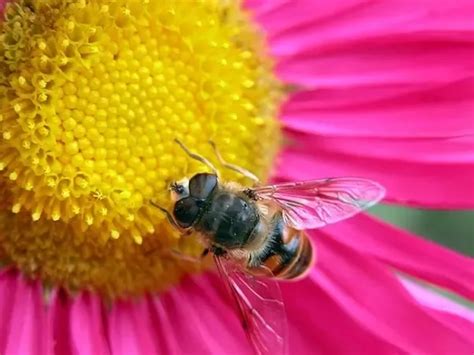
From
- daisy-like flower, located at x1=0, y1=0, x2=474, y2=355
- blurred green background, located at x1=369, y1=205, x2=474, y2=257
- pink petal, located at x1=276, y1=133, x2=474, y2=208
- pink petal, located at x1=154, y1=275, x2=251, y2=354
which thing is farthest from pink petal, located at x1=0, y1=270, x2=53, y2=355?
blurred green background, located at x1=369, y1=205, x2=474, y2=257

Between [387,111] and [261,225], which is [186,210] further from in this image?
[387,111]

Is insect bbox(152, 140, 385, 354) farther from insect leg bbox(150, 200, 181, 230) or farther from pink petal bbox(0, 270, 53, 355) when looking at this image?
pink petal bbox(0, 270, 53, 355)

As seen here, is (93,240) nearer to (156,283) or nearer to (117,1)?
(156,283)

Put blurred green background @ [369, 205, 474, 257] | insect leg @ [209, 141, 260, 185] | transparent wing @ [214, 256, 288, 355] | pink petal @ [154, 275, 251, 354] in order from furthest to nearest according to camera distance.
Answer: blurred green background @ [369, 205, 474, 257] < pink petal @ [154, 275, 251, 354] < insect leg @ [209, 141, 260, 185] < transparent wing @ [214, 256, 288, 355]

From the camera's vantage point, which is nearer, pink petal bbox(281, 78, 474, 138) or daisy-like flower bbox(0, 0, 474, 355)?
daisy-like flower bbox(0, 0, 474, 355)

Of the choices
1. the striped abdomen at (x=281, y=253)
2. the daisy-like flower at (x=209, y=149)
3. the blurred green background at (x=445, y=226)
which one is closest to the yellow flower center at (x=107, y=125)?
the daisy-like flower at (x=209, y=149)

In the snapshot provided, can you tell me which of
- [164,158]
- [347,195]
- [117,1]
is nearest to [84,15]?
[117,1]
